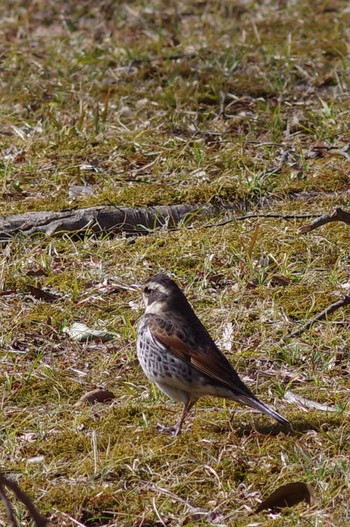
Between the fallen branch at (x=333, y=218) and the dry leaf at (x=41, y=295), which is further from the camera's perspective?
the dry leaf at (x=41, y=295)

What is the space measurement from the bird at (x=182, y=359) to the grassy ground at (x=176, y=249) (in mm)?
152

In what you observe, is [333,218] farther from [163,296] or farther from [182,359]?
[182,359]

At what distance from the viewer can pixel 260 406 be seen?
15.1 feet

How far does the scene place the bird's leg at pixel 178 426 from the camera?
4.75m

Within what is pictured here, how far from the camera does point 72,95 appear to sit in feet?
29.1

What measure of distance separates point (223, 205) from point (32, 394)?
2.35 meters

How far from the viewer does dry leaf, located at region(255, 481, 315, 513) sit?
412cm

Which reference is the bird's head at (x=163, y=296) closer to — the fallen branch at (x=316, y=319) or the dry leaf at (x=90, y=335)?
the dry leaf at (x=90, y=335)

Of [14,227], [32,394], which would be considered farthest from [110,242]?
[32,394]

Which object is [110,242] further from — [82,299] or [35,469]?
[35,469]

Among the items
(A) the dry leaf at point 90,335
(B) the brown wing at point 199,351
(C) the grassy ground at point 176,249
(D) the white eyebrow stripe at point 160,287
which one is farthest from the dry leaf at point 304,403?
(A) the dry leaf at point 90,335

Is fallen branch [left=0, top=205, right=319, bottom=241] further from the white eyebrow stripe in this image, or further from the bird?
the bird

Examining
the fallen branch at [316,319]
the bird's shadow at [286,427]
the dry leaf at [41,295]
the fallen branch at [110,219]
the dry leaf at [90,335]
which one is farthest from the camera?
the fallen branch at [110,219]

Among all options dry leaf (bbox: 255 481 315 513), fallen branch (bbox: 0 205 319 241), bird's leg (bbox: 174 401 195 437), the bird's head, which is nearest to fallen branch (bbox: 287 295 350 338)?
the bird's head
